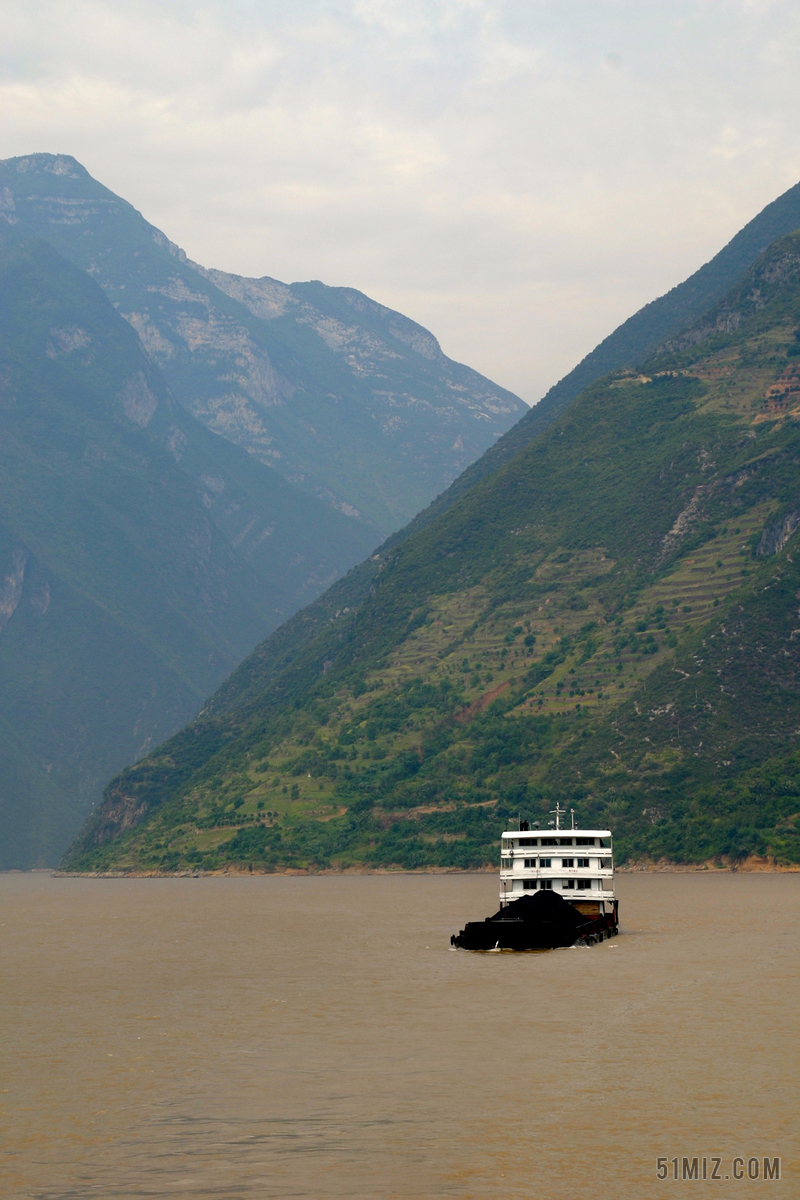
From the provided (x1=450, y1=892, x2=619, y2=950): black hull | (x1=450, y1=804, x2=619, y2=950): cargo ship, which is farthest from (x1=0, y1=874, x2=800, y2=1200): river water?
(x1=450, y1=804, x2=619, y2=950): cargo ship

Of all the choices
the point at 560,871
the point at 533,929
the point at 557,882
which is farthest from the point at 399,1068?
the point at 557,882

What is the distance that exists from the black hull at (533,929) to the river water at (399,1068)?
208 centimetres

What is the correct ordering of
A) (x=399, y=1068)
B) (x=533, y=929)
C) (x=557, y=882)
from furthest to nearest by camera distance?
1. (x=557, y=882)
2. (x=533, y=929)
3. (x=399, y=1068)

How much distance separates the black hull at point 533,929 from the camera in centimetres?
10750

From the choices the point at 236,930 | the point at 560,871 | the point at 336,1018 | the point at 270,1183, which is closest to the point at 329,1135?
the point at 270,1183

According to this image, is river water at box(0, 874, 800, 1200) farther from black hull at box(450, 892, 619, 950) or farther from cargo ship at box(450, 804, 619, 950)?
cargo ship at box(450, 804, 619, 950)

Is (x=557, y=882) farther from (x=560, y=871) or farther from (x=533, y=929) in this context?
(x=533, y=929)

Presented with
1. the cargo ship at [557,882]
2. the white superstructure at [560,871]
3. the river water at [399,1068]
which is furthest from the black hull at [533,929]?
the white superstructure at [560,871]

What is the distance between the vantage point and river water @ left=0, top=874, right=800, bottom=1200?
1844 inches

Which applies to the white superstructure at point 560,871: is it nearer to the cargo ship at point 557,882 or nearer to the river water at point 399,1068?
the cargo ship at point 557,882

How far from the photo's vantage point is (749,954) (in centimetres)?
9788

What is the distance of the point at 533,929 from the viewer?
110 metres

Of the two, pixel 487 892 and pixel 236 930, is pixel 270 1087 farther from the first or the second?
pixel 487 892

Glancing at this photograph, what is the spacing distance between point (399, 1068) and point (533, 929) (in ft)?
159
